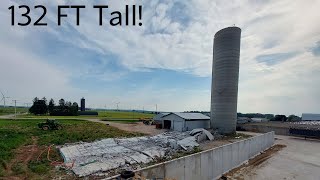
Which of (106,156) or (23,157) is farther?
(23,157)

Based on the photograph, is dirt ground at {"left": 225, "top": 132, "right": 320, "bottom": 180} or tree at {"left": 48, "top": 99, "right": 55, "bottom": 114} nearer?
dirt ground at {"left": 225, "top": 132, "right": 320, "bottom": 180}

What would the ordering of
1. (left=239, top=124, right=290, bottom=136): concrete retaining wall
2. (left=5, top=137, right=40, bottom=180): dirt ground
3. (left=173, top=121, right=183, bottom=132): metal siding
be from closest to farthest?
(left=5, top=137, right=40, bottom=180): dirt ground < (left=173, top=121, right=183, bottom=132): metal siding < (left=239, top=124, right=290, bottom=136): concrete retaining wall

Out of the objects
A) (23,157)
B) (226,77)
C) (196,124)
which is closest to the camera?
(23,157)

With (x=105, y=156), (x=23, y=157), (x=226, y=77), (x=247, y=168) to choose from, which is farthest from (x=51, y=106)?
(x=247, y=168)

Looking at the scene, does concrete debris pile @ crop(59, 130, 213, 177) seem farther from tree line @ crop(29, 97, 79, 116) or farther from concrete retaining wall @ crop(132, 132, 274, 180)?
tree line @ crop(29, 97, 79, 116)

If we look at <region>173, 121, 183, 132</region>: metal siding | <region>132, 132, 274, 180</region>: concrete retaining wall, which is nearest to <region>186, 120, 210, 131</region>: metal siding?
<region>173, 121, 183, 132</region>: metal siding

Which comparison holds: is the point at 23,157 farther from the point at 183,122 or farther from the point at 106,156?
the point at 183,122

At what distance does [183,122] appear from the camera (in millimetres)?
30938

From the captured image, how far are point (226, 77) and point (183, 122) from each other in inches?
341

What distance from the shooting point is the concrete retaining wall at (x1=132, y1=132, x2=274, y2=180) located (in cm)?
833

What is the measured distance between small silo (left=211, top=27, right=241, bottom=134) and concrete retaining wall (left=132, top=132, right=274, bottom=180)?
1171cm

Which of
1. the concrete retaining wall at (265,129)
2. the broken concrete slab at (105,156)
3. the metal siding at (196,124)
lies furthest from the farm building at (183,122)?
the broken concrete slab at (105,156)

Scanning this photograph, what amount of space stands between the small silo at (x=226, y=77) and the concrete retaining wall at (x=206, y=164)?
1171cm

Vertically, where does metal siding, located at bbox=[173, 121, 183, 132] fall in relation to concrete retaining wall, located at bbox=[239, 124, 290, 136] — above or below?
→ above
